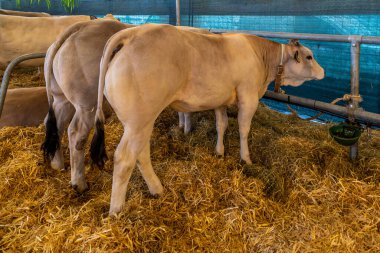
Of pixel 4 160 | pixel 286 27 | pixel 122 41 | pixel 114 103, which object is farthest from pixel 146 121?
pixel 286 27

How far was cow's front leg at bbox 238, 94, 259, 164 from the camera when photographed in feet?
11.4

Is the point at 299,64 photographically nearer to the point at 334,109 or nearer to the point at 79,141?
the point at 334,109

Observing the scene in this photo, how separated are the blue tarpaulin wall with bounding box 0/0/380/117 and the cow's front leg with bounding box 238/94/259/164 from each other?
204cm

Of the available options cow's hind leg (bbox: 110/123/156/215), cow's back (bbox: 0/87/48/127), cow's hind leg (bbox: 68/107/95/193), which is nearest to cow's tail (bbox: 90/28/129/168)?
cow's hind leg (bbox: 110/123/156/215)

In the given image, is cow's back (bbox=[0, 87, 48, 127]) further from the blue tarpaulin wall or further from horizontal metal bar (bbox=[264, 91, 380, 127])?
the blue tarpaulin wall

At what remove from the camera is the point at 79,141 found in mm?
3129

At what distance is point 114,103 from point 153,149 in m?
1.38

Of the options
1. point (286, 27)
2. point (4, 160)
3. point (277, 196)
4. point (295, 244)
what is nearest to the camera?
point (295, 244)

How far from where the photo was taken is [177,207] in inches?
112

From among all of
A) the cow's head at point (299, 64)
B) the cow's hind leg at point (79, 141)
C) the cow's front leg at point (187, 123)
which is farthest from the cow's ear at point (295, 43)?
the cow's hind leg at point (79, 141)

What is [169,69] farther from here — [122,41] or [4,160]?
[4,160]

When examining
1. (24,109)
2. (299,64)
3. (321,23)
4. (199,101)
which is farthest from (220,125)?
(321,23)

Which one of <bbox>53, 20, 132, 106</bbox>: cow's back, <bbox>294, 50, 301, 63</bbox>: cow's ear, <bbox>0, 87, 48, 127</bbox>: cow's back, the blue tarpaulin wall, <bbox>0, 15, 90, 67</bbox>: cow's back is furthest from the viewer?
<bbox>0, 15, 90, 67</bbox>: cow's back

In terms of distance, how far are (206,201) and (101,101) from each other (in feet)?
3.83
